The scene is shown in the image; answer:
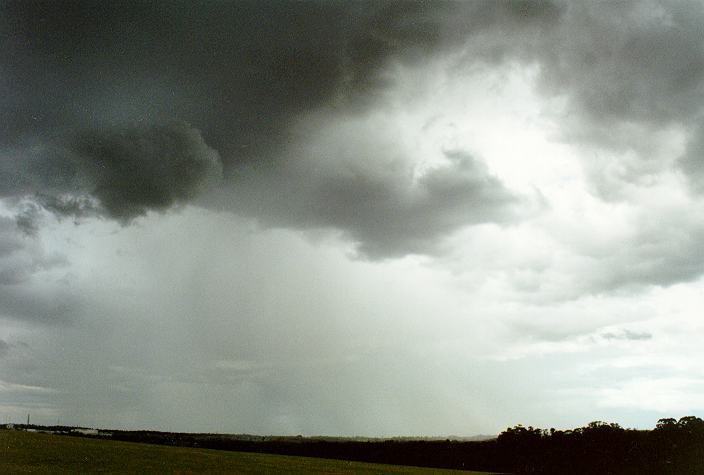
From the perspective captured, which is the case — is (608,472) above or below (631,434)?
below

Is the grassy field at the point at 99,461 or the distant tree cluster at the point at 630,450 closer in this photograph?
the grassy field at the point at 99,461

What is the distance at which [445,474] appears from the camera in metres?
141

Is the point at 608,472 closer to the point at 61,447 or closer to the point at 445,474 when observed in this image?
the point at 445,474

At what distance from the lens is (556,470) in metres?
193

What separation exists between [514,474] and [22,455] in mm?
149557

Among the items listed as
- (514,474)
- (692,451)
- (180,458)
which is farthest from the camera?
(514,474)

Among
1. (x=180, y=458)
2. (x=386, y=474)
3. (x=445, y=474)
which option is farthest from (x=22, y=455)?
(x=445, y=474)

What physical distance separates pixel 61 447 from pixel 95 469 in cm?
3537

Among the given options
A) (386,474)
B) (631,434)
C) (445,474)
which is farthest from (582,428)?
(386,474)

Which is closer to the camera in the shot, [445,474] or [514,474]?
[445,474]

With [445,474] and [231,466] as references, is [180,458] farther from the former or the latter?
[445,474]

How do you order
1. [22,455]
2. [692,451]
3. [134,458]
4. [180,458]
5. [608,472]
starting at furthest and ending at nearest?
[608,472] → [692,451] → [180,458] → [134,458] → [22,455]

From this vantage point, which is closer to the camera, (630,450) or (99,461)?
(99,461)

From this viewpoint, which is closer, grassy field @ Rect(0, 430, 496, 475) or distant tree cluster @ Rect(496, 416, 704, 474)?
grassy field @ Rect(0, 430, 496, 475)
